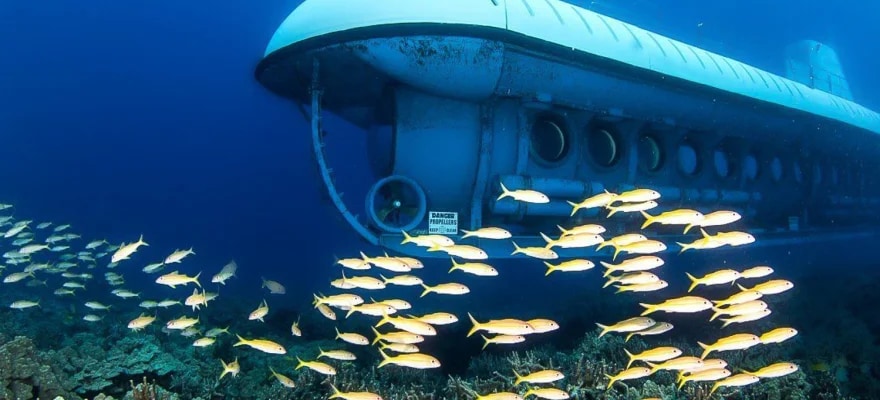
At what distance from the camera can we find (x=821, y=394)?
17.5ft

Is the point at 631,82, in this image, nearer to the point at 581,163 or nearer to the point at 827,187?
the point at 581,163

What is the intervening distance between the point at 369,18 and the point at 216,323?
9556mm

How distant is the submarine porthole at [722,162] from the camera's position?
38.1 feet

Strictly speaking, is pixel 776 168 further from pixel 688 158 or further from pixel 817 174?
pixel 688 158

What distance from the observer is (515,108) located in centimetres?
813

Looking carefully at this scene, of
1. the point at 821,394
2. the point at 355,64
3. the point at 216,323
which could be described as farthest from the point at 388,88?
the point at 216,323

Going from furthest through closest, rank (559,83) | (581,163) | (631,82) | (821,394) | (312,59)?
1. (581,163)
2. (631,82)
3. (559,83)
4. (312,59)
5. (821,394)

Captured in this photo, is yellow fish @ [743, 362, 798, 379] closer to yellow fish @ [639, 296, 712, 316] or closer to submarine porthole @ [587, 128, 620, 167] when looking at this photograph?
yellow fish @ [639, 296, 712, 316]

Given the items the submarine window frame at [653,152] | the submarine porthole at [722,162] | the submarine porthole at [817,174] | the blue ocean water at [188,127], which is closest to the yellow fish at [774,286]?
the submarine window frame at [653,152]

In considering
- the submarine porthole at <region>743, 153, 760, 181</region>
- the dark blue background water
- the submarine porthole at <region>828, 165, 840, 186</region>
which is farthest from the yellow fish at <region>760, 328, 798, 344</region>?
the dark blue background water

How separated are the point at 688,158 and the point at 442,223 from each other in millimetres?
6643

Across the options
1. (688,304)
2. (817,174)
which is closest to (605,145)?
(688,304)

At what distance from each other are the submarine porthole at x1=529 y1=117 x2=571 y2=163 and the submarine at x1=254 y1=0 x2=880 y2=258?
0.03 meters

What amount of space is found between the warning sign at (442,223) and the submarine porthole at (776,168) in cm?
1022
